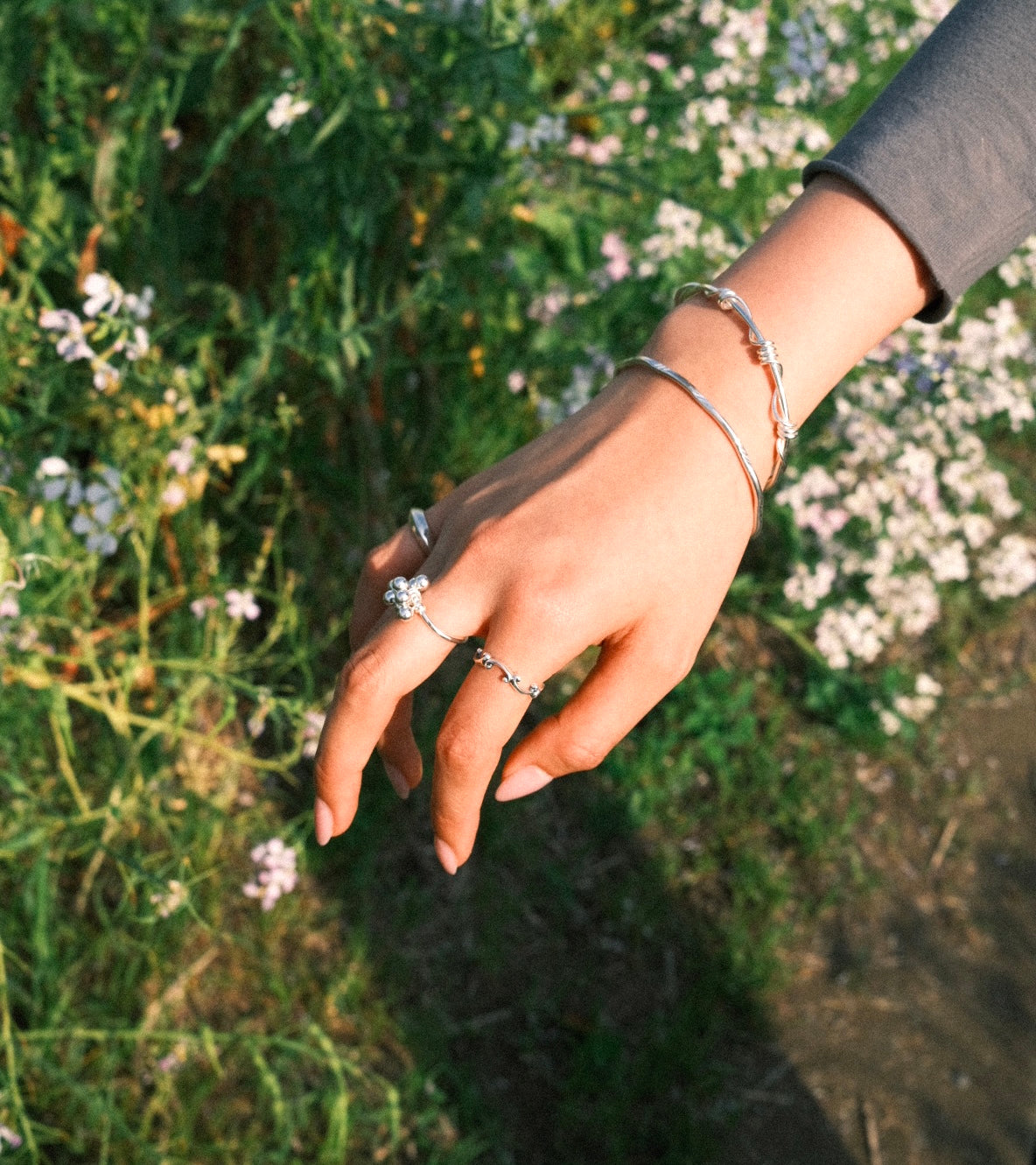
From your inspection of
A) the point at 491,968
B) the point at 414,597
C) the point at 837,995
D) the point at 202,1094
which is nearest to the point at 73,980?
the point at 202,1094

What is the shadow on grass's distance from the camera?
1.79 m

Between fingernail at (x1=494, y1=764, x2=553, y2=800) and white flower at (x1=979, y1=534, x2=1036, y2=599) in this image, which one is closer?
fingernail at (x1=494, y1=764, x2=553, y2=800)

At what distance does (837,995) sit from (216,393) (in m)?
1.59

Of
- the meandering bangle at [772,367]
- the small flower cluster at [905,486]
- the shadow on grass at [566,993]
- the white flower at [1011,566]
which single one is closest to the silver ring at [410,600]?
the meandering bangle at [772,367]

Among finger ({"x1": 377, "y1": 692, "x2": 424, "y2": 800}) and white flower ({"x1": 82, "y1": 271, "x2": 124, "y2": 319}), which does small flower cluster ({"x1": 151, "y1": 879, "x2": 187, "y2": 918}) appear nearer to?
finger ({"x1": 377, "y1": 692, "x2": 424, "y2": 800})

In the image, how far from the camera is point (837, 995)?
204 centimetres

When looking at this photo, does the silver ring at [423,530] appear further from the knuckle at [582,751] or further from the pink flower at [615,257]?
the pink flower at [615,257]

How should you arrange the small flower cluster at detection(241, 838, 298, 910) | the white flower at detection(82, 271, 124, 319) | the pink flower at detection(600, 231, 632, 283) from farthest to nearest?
the pink flower at detection(600, 231, 632, 283), the small flower cluster at detection(241, 838, 298, 910), the white flower at detection(82, 271, 124, 319)

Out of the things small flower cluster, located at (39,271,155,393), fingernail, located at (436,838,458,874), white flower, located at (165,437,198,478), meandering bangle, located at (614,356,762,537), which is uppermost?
meandering bangle, located at (614,356,762,537)

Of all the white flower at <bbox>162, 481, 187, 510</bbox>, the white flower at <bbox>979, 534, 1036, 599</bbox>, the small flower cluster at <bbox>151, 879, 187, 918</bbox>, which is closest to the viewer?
the small flower cluster at <bbox>151, 879, 187, 918</bbox>

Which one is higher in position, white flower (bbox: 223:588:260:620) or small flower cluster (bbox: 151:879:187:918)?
white flower (bbox: 223:588:260:620)

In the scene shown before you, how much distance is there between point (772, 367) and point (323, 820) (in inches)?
23.6

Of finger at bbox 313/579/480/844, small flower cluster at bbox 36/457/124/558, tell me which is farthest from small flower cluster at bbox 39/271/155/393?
finger at bbox 313/579/480/844

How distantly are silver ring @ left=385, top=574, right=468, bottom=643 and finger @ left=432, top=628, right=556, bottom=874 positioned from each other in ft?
0.15
